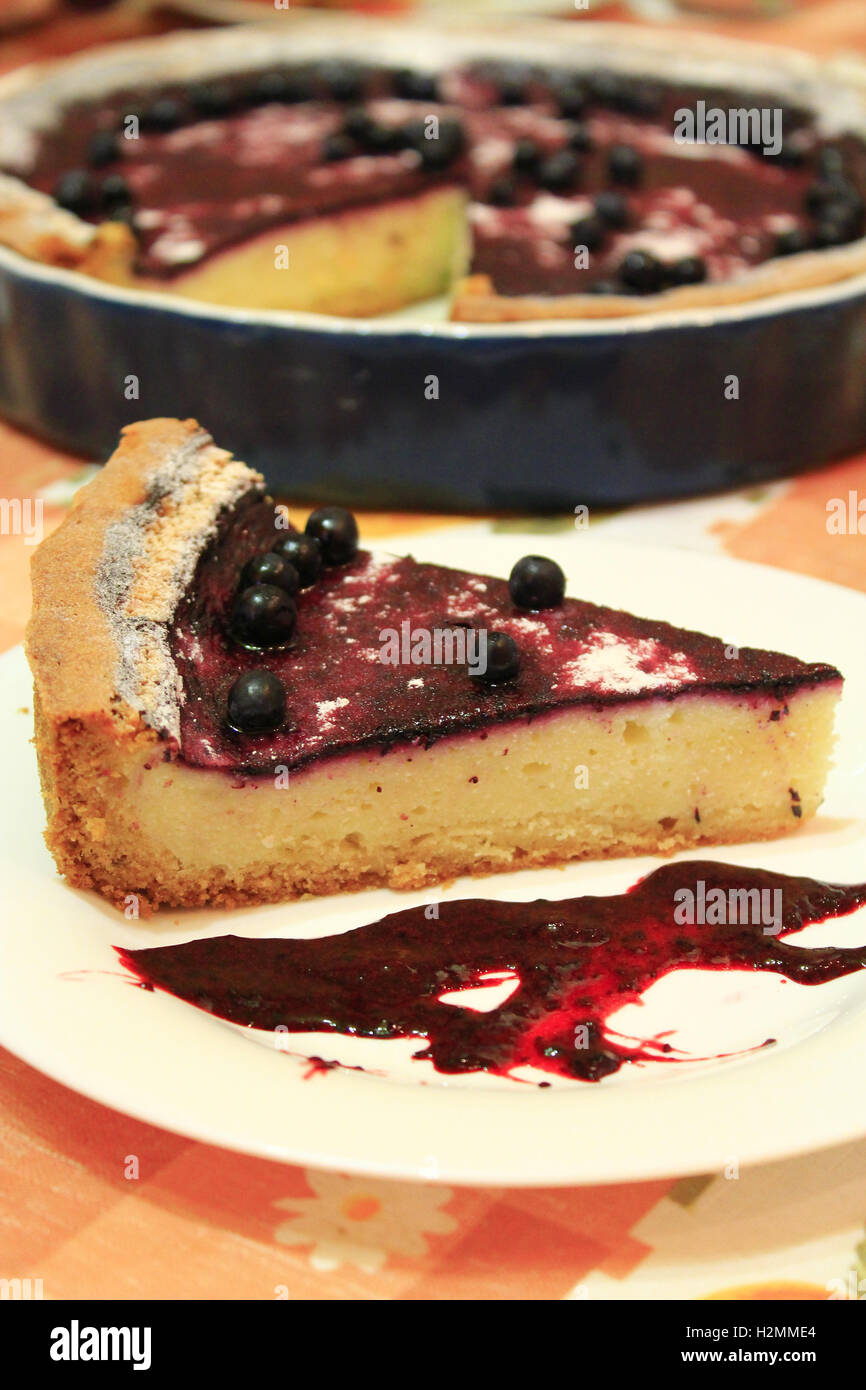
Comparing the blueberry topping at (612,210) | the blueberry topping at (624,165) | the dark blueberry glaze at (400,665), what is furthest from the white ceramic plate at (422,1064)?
the blueberry topping at (624,165)

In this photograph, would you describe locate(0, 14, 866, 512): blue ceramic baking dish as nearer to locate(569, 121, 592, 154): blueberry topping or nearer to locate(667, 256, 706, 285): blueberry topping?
locate(667, 256, 706, 285): blueberry topping

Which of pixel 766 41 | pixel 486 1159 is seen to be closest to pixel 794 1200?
pixel 486 1159

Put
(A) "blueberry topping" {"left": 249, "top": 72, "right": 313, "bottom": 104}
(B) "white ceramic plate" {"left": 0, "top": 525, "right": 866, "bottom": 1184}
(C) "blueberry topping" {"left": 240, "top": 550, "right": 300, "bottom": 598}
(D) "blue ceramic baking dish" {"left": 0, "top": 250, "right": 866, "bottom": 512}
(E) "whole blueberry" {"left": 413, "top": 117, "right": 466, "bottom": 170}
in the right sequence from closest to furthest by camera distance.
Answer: (B) "white ceramic plate" {"left": 0, "top": 525, "right": 866, "bottom": 1184} < (C) "blueberry topping" {"left": 240, "top": 550, "right": 300, "bottom": 598} < (D) "blue ceramic baking dish" {"left": 0, "top": 250, "right": 866, "bottom": 512} < (E) "whole blueberry" {"left": 413, "top": 117, "right": 466, "bottom": 170} < (A) "blueberry topping" {"left": 249, "top": 72, "right": 313, "bottom": 104}

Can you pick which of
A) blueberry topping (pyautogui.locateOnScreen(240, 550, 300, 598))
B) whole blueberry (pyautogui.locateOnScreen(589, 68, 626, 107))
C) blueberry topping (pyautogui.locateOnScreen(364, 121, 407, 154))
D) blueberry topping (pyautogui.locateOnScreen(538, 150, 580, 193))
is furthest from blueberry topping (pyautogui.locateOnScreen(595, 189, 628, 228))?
blueberry topping (pyautogui.locateOnScreen(240, 550, 300, 598))

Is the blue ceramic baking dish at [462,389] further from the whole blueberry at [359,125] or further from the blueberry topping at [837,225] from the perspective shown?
the whole blueberry at [359,125]

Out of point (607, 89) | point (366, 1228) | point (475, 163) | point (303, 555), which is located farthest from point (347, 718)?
point (607, 89)

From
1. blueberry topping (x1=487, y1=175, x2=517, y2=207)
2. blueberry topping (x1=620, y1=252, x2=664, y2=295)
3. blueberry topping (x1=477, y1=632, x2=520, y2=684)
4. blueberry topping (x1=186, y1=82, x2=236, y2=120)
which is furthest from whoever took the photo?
blueberry topping (x1=186, y1=82, x2=236, y2=120)

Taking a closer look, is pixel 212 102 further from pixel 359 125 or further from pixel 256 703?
pixel 256 703
